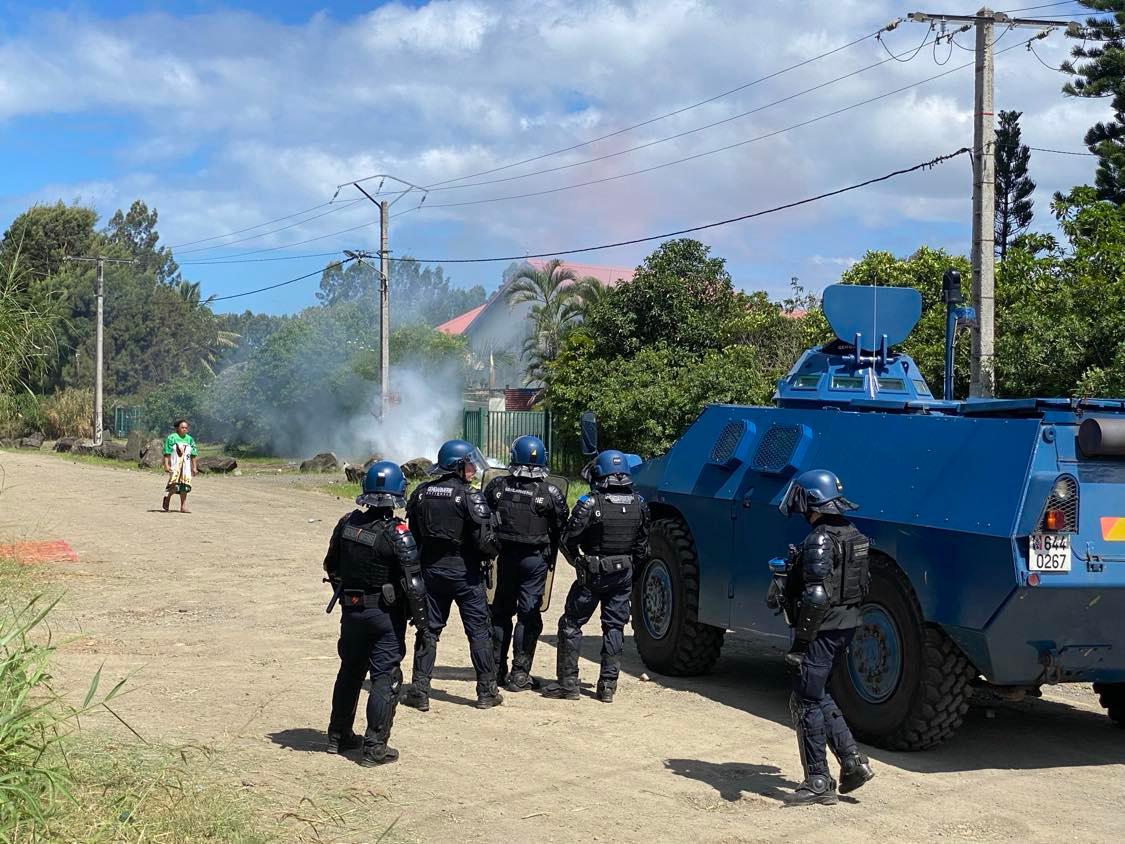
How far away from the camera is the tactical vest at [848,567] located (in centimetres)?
727

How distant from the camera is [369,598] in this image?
311 inches

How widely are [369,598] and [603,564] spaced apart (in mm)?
2386

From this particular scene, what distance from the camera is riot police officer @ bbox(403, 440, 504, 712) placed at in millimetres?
9305

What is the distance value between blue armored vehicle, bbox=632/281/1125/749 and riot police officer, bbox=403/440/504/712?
188cm

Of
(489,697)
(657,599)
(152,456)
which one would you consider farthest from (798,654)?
(152,456)

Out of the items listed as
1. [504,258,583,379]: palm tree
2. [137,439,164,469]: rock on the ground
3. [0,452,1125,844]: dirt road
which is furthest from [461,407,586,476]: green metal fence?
[0,452,1125,844]: dirt road

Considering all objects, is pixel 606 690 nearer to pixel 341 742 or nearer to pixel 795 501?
pixel 341 742

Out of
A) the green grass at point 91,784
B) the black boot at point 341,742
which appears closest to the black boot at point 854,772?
the black boot at point 341,742

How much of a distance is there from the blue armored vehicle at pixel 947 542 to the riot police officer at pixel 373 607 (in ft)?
9.47

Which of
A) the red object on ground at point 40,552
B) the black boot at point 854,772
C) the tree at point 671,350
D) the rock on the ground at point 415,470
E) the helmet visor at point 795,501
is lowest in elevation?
the black boot at point 854,772

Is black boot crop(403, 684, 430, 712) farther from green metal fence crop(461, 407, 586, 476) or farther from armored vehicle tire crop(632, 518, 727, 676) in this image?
green metal fence crop(461, 407, 586, 476)

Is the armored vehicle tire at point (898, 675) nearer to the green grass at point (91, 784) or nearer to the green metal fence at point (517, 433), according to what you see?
the green grass at point (91, 784)

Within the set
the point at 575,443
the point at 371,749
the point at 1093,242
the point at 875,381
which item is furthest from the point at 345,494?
the point at 371,749

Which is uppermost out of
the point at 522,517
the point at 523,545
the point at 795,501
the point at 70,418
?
the point at 70,418
